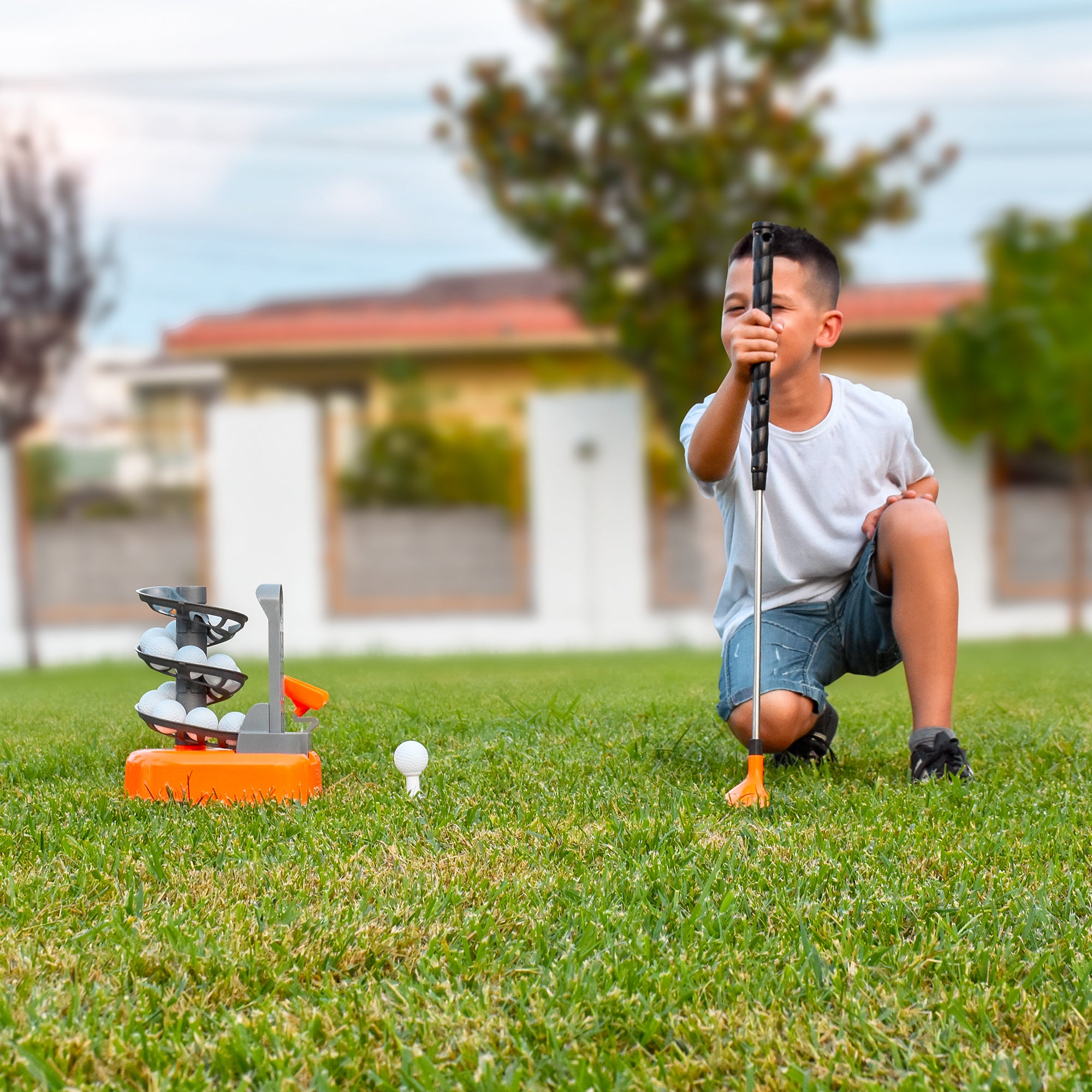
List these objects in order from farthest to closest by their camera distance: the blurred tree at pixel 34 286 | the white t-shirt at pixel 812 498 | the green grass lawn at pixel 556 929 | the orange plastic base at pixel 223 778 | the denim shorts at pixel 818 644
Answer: the blurred tree at pixel 34 286 < the white t-shirt at pixel 812 498 < the denim shorts at pixel 818 644 < the orange plastic base at pixel 223 778 < the green grass lawn at pixel 556 929

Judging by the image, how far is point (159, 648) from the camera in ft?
8.14

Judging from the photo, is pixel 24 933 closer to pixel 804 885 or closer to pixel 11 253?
pixel 804 885

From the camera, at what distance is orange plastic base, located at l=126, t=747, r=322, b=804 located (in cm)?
241

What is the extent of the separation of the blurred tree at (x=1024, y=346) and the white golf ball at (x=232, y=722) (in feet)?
28.4

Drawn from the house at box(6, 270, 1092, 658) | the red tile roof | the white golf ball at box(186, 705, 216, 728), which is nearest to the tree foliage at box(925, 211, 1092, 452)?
the house at box(6, 270, 1092, 658)

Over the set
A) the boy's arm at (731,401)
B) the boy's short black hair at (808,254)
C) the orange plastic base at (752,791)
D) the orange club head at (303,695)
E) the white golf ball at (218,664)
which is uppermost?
the boy's short black hair at (808,254)

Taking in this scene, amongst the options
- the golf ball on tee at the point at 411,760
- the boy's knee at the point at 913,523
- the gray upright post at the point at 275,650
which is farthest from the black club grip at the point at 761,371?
the gray upright post at the point at 275,650

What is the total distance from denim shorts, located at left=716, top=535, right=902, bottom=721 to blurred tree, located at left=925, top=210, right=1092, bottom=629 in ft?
25.6

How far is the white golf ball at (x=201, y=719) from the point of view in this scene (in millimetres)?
2482

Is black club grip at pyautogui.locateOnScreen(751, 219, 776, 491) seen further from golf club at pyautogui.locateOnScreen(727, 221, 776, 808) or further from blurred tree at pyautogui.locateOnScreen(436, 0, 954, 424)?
blurred tree at pyautogui.locateOnScreen(436, 0, 954, 424)

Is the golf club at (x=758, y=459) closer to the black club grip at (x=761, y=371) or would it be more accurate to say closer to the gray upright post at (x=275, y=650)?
the black club grip at (x=761, y=371)

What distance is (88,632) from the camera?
1016cm

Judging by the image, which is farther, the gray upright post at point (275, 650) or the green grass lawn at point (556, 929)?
the gray upright post at point (275, 650)

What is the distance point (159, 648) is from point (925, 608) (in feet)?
5.08
